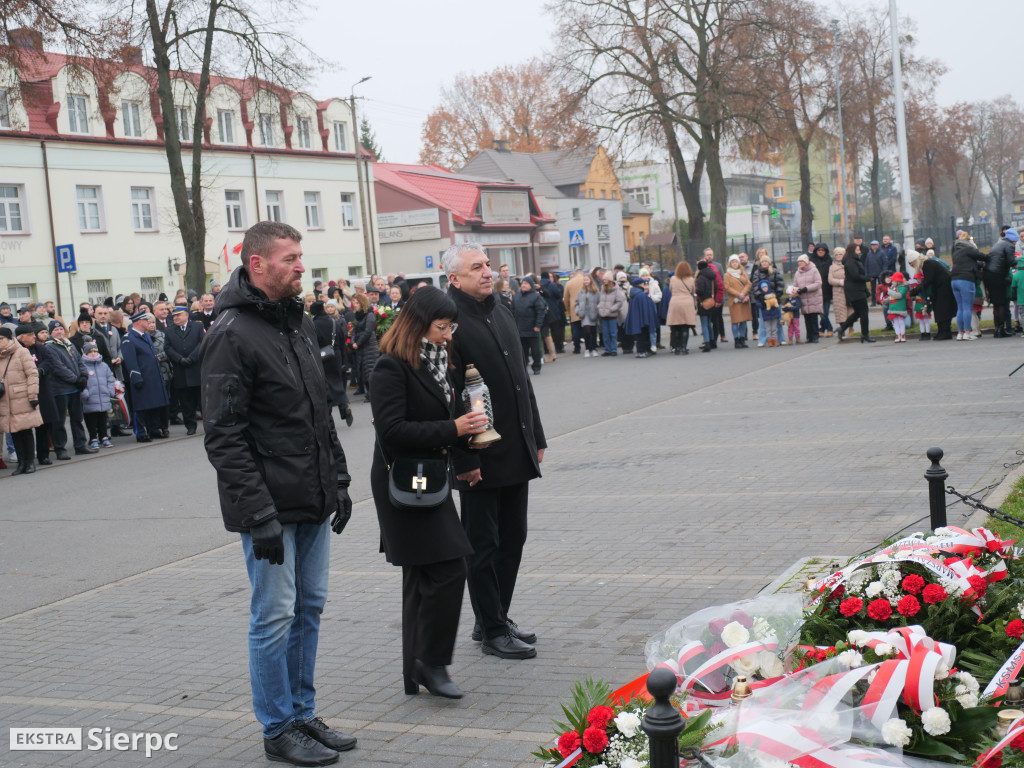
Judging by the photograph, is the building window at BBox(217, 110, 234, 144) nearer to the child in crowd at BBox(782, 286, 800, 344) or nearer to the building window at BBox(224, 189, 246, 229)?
the building window at BBox(224, 189, 246, 229)

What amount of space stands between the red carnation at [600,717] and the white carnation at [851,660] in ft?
2.85

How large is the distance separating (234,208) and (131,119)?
17.8 feet

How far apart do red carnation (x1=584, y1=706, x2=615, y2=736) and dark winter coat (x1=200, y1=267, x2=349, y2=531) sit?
144 cm

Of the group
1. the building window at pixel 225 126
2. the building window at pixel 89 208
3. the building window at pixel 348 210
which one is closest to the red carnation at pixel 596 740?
the building window at pixel 89 208

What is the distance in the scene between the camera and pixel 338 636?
21.2 ft

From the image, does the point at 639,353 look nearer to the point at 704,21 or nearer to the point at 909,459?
the point at 909,459

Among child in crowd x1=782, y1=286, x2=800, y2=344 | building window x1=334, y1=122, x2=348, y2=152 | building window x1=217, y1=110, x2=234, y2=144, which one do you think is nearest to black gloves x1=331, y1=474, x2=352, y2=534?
child in crowd x1=782, y1=286, x2=800, y2=344

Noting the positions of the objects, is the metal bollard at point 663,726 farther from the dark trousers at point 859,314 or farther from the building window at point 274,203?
the building window at point 274,203

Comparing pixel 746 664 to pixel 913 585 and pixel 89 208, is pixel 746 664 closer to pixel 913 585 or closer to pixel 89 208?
pixel 913 585

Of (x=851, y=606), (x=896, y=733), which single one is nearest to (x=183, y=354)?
(x=851, y=606)

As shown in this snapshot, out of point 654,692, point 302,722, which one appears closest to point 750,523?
point 302,722

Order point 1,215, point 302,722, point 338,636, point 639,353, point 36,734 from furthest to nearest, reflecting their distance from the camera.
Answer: point 1,215 < point 639,353 < point 338,636 < point 36,734 < point 302,722

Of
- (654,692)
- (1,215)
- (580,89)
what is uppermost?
(580,89)

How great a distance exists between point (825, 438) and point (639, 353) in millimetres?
13152
